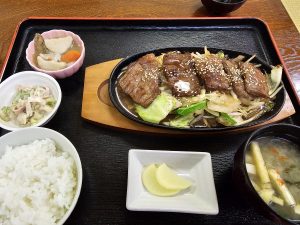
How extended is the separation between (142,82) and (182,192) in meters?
0.76

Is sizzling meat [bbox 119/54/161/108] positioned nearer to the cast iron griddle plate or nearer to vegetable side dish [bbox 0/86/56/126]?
the cast iron griddle plate

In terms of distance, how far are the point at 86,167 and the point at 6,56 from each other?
1171mm

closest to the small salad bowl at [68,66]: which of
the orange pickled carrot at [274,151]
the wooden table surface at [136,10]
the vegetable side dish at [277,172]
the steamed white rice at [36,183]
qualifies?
the wooden table surface at [136,10]

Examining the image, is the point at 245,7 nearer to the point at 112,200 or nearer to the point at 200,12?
the point at 200,12

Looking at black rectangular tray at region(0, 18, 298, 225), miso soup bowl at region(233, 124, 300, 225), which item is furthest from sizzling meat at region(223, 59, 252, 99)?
miso soup bowl at region(233, 124, 300, 225)

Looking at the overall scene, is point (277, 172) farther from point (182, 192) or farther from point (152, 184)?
point (152, 184)

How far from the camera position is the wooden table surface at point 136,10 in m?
2.46

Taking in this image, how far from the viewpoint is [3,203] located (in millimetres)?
1434

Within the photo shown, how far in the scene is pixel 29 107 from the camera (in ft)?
5.87

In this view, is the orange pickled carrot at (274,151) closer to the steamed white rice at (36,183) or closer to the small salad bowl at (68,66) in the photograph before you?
the steamed white rice at (36,183)

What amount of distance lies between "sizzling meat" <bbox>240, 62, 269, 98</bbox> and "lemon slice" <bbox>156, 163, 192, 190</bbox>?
79 cm

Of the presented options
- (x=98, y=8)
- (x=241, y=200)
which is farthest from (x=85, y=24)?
(x=241, y=200)

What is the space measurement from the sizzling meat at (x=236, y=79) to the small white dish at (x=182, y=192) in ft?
1.88

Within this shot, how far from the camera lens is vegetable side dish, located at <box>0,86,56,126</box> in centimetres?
178
